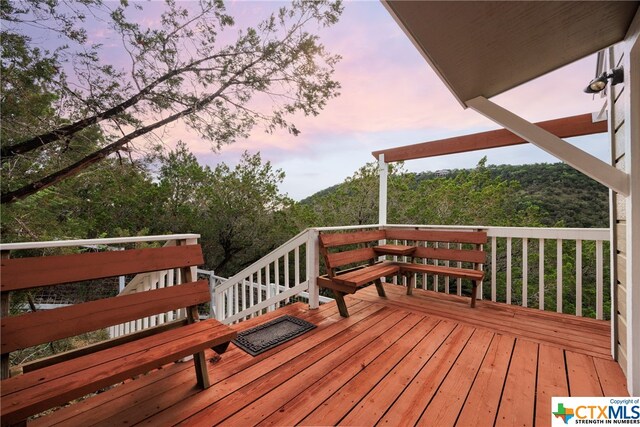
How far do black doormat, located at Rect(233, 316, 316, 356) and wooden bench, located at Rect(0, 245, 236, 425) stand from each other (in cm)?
52

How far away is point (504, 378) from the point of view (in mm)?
1684

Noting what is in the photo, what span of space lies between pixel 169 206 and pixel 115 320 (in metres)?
9.41

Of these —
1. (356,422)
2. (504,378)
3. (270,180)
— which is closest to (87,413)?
(356,422)

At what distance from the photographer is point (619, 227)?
1.82m

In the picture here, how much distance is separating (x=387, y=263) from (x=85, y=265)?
121 inches

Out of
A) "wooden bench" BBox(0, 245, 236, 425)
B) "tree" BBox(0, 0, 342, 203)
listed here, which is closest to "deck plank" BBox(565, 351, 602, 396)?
"wooden bench" BBox(0, 245, 236, 425)

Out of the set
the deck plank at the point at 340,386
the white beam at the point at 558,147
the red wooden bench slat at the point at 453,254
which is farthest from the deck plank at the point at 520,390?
the white beam at the point at 558,147

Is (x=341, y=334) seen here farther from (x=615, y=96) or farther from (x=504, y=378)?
(x=615, y=96)

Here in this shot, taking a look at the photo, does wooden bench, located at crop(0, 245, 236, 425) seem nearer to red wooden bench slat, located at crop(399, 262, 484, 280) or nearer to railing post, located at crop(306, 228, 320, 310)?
railing post, located at crop(306, 228, 320, 310)

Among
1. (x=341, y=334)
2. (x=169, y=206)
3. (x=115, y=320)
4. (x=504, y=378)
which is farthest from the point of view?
(x=169, y=206)

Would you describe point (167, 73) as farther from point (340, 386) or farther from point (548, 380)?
point (548, 380)

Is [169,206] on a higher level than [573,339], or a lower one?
higher

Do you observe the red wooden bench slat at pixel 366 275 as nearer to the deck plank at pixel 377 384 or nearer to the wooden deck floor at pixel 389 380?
the wooden deck floor at pixel 389 380

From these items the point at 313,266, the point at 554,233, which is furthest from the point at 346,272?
the point at 554,233
